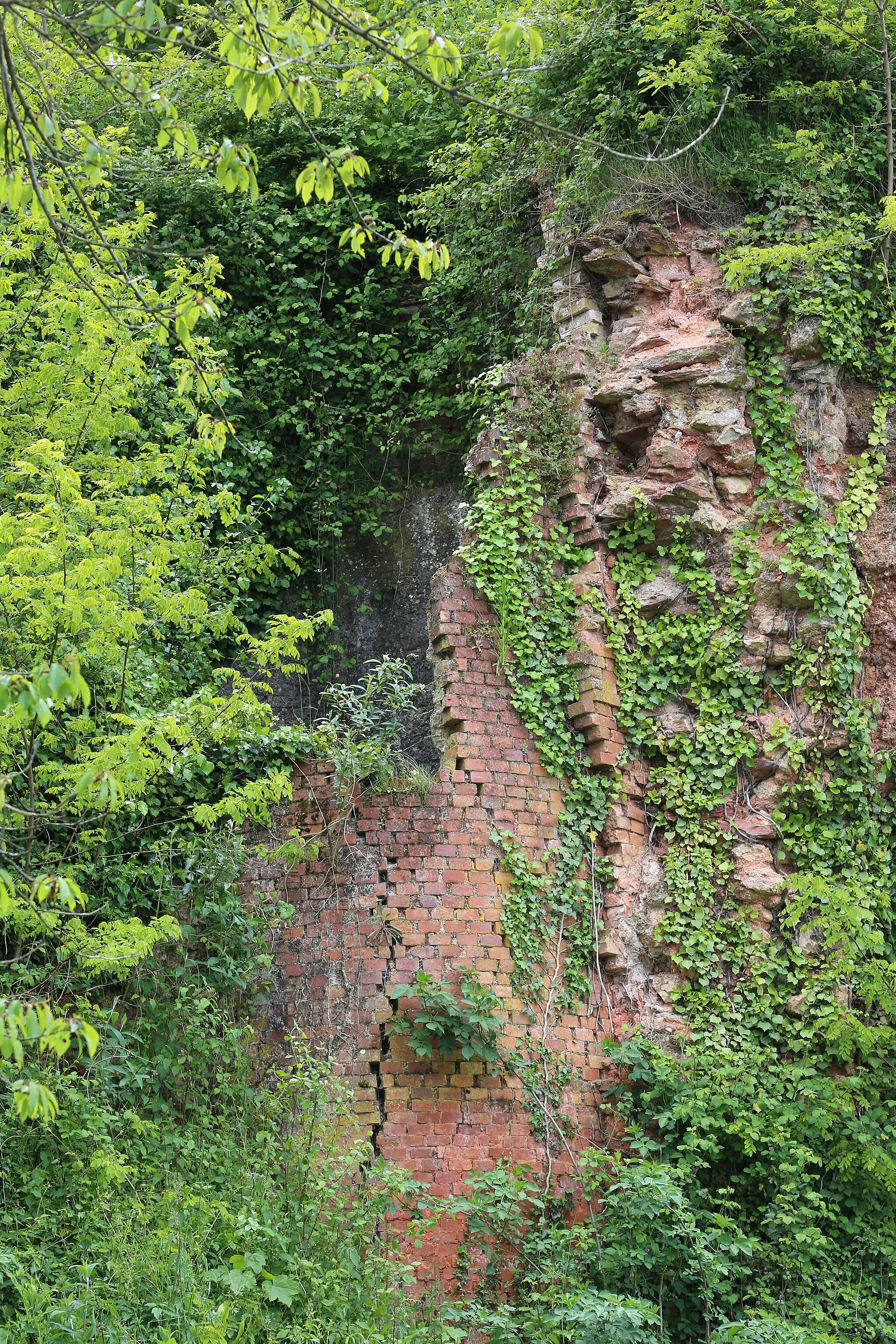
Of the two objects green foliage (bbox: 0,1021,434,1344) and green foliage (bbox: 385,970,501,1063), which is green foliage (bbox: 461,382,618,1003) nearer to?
green foliage (bbox: 385,970,501,1063)

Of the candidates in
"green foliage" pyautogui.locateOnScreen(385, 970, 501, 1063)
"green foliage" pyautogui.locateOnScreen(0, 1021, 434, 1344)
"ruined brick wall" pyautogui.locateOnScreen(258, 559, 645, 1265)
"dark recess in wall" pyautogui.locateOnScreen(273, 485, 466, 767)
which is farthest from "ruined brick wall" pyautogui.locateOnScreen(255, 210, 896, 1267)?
"dark recess in wall" pyautogui.locateOnScreen(273, 485, 466, 767)

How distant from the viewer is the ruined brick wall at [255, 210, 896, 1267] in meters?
7.24

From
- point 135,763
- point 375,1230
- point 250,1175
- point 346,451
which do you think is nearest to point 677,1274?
point 375,1230

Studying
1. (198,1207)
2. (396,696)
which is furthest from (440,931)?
(198,1207)

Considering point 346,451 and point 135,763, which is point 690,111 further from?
point 135,763

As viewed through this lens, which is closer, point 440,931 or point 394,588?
point 440,931

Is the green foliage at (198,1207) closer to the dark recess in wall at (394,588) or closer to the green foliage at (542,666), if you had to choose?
the green foliage at (542,666)

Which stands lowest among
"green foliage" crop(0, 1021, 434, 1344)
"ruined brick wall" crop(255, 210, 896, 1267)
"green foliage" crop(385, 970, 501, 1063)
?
"green foliage" crop(0, 1021, 434, 1344)

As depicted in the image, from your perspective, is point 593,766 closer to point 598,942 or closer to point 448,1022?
point 598,942

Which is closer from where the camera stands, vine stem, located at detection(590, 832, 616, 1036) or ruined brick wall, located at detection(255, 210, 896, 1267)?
ruined brick wall, located at detection(255, 210, 896, 1267)

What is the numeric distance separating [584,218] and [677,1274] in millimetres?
7063

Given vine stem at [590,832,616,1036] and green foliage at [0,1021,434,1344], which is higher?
vine stem at [590,832,616,1036]

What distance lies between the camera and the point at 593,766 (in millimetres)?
8273

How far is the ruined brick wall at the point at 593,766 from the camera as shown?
7.24 m
